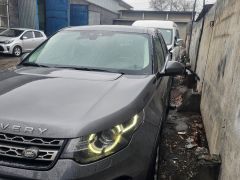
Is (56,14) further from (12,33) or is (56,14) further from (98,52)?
(98,52)

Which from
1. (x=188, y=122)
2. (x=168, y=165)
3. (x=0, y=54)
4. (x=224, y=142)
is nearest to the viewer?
(x=224, y=142)

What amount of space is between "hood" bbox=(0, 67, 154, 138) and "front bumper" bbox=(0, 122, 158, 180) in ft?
0.68

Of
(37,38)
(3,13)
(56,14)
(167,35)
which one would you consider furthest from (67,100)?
(56,14)

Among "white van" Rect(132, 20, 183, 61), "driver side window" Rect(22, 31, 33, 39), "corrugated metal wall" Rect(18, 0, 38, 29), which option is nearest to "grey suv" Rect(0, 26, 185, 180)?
"white van" Rect(132, 20, 183, 61)

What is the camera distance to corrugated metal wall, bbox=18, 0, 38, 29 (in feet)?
72.2

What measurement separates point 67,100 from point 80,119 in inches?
14.2

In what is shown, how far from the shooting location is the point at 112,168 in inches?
90.9

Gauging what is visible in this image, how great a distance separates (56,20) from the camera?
24922mm

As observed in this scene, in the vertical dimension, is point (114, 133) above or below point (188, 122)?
above

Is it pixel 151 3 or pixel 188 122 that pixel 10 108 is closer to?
pixel 188 122

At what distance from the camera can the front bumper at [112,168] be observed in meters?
2.15

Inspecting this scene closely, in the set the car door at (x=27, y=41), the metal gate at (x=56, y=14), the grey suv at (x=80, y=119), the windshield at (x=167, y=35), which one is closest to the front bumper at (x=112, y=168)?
the grey suv at (x=80, y=119)

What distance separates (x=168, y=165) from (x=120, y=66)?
5.59 feet

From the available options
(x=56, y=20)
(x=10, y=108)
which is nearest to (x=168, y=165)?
(x=10, y=108)
